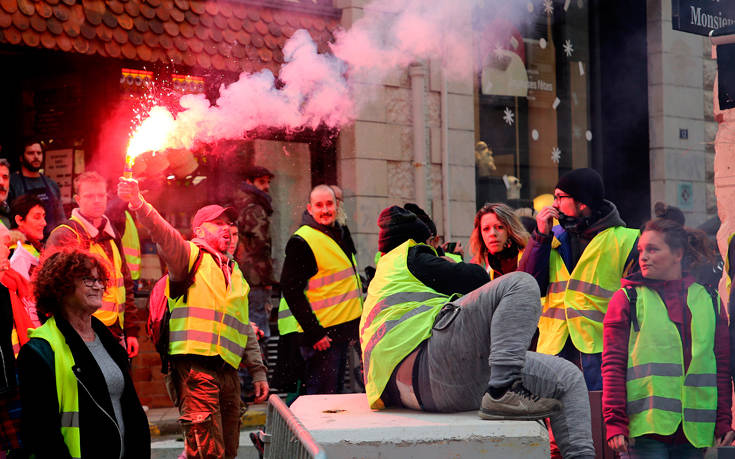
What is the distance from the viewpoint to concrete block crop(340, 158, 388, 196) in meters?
11.8

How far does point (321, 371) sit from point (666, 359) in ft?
10.9

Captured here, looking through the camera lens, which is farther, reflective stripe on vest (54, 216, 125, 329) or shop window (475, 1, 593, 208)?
shop window (475, 1, 593, 208)

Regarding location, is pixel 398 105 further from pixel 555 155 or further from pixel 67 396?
pixel 67 396

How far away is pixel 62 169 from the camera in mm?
10531

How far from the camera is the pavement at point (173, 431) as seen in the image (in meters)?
8.65

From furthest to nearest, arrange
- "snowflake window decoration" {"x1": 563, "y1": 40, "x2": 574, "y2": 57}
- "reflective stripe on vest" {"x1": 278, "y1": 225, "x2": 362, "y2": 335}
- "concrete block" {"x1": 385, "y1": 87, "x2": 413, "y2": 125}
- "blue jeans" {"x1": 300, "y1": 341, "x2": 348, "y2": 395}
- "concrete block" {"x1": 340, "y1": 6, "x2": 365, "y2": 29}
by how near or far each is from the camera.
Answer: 1. "snowflake window decoration" {"x1": 563, "y1": 40, "x2": 574, "y2": 57}
2. "concrete block" {"x1": 385, "y1": 87, "x2": 413, "y2": 125}
3. "concrete block" {"x1": 340, "y1": 6, "x2": 365, "y2": 29}
4. "reflective stripe on vest" {"x1": 278, "y1": 225, "x2": 362, "y2": 335}
5. "blue jeans" {"x1": 300, "y1": 341, "x2": 348, "y2": 395}

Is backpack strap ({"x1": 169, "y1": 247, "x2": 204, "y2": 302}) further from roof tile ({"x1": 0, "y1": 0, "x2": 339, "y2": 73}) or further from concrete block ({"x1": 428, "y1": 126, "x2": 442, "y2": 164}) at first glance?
concrete block ({"x1": 428, "y1": 126, "x2": 442, "y2": 164})

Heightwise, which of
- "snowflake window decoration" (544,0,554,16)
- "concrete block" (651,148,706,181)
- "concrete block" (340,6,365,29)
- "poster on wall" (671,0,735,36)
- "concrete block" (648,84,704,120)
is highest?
"snowflake window decoration" (544,0,554,16)

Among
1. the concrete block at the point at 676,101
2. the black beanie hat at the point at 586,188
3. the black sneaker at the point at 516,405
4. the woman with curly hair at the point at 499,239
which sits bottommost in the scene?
the black sneaker at the point at 516,405

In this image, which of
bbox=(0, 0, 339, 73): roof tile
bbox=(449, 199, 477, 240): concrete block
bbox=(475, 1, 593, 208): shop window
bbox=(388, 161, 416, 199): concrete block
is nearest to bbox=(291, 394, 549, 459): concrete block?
bbox=(0, 0, 339, 73): roof tile

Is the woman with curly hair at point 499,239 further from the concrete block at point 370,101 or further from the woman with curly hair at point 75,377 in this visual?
the concrete block at point 370,101

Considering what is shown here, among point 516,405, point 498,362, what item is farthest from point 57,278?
point 516,405

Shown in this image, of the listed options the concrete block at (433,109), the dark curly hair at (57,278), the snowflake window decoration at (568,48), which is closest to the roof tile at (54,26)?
the concrete block at (433,109)

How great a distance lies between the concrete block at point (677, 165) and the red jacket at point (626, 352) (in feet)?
29.5
